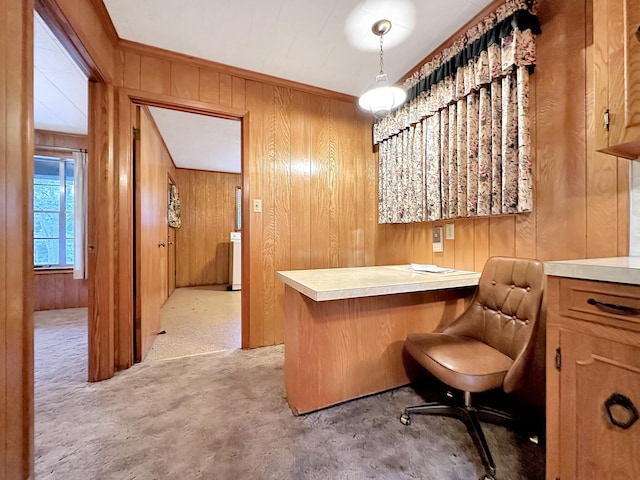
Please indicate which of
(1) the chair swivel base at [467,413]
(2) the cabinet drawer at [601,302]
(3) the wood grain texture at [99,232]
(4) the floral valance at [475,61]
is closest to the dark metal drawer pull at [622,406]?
(2) the cabinet drawer at [601,302]

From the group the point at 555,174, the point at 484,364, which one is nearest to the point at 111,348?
the point at 484,364

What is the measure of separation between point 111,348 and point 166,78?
82.5 inches

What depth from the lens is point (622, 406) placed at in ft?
2.51

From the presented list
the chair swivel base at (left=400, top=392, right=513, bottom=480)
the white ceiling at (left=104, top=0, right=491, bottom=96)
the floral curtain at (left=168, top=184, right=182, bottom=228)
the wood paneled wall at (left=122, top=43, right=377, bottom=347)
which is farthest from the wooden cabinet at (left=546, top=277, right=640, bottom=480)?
the floral curtain at (left=168, top=184, right=182, bottom=228)

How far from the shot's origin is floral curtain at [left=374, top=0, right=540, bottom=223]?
1.49 meters

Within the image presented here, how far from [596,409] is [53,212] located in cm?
577

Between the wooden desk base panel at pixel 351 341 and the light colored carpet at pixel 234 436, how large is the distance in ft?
0.32

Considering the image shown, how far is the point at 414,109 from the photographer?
7.29ft

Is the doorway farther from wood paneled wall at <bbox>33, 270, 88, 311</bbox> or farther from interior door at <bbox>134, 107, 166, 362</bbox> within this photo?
wood paneled wall at <bbox>33, 270, 88, 311</bbox>

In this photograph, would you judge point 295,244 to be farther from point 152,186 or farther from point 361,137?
point 152,186

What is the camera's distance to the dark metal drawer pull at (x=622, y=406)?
74 centimetres

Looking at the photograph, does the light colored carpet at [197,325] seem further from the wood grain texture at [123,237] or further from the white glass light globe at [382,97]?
the white glass light globe at [382,97]

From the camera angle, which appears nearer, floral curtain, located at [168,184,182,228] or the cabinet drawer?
the cabinet drawer

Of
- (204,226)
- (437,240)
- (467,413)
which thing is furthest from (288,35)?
(204,226)
